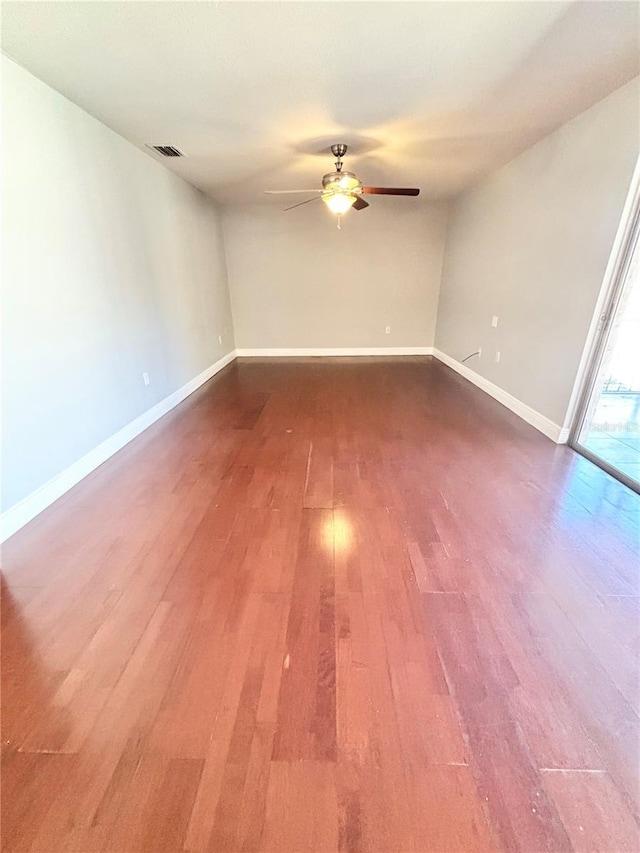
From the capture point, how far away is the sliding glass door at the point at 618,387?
237 centimetres

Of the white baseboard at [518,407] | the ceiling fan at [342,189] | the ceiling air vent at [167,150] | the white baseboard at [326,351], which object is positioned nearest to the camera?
the white baseboard at [518,407]

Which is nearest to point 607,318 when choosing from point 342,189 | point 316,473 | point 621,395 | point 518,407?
point 621,395

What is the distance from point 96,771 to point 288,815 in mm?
526

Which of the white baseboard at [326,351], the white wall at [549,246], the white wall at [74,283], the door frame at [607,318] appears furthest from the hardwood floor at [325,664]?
the white baseboard at [326,351]

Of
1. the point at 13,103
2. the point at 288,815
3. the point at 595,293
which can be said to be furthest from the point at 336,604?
the point at 13,103

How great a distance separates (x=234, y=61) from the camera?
1.97 m

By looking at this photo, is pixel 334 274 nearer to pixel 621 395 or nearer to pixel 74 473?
pixel 621 395

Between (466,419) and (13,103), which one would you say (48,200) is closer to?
(13,103)

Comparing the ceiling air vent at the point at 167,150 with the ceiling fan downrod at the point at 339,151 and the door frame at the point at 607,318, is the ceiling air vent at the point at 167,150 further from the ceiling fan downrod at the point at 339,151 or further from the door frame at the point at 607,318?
the door frame at the point at 607,318

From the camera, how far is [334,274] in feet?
19.2

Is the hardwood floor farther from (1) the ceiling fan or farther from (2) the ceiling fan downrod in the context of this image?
(2) the ceiling fan downrod

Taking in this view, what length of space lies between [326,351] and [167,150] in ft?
11.7

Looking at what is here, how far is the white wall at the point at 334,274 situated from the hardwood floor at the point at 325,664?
417 centimetres

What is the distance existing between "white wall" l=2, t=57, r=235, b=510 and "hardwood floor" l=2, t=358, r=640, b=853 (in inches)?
18.8
